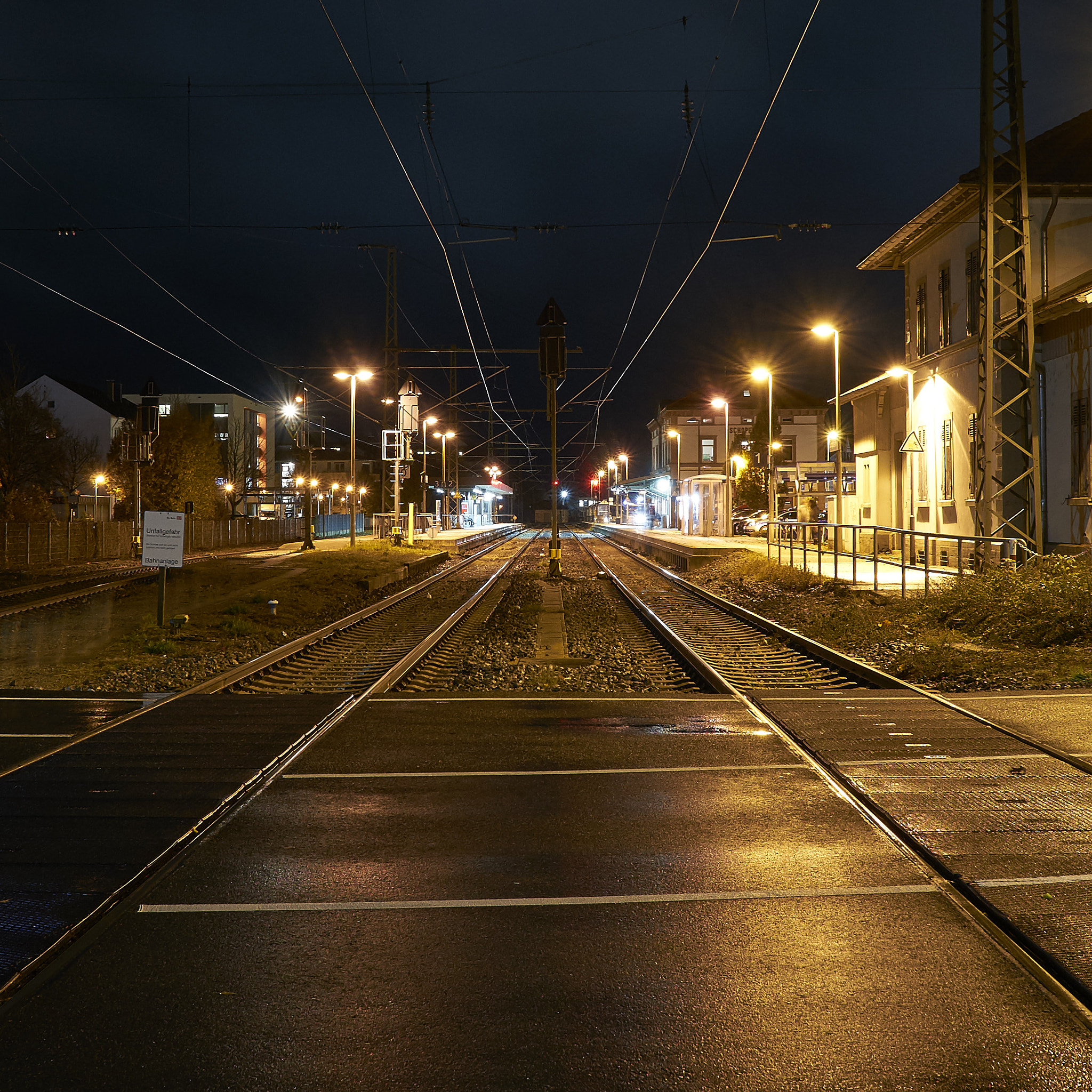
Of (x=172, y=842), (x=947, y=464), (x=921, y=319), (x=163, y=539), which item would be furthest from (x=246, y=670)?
(x=921, y=319)

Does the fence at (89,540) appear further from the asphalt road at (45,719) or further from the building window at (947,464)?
the building window at (947,464)

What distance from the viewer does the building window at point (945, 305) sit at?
86.8 feet

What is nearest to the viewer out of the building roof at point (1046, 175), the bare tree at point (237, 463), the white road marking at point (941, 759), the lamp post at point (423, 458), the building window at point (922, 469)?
the white road marking at point (941, 759)

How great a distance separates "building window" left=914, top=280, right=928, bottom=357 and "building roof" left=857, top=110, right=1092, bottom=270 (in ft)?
4.73

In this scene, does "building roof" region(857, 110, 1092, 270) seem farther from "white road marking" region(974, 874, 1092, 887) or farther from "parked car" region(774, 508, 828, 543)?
"white road marking" region(974, 874, 1092, 887)

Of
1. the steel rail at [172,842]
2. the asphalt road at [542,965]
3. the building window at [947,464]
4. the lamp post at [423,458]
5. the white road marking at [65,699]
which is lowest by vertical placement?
the asphalt road at [542,965]

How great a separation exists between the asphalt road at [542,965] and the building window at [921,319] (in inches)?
1006

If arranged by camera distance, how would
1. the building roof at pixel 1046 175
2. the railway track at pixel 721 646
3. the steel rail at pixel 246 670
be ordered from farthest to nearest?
1. the building roof at pixel 1046 175
2. the railway track at pixel 721 646
3. the steel rail at pixel 246 670

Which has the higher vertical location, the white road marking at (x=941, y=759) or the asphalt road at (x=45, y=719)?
the asphalt road at (x=45, y=719)

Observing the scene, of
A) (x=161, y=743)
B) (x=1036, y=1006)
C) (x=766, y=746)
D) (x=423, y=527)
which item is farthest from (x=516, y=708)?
(x=423, y=527)

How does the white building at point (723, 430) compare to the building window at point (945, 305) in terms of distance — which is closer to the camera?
the building window at point (945, 305)

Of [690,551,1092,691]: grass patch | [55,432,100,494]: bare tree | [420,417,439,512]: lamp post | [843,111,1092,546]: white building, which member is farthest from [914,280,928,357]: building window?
[55,432,100,494]: bare tree

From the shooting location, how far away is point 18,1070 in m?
2.96

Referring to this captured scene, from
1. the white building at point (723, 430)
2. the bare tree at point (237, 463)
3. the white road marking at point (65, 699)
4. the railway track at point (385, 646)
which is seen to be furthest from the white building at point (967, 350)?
the bare tree at point (237, 463)
